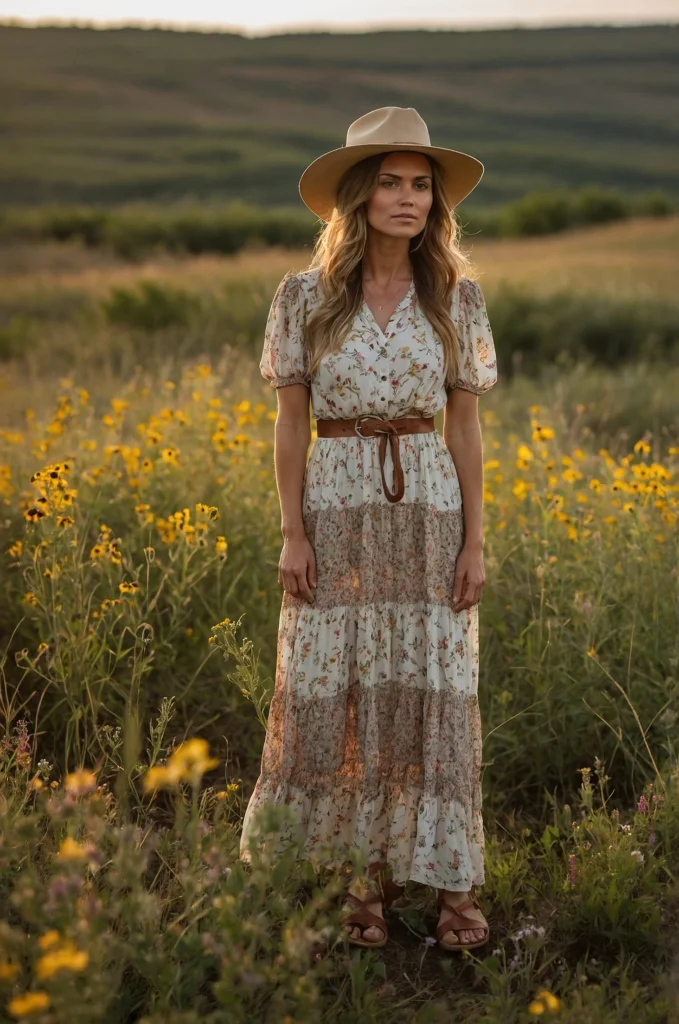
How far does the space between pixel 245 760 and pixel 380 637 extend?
1.27 m

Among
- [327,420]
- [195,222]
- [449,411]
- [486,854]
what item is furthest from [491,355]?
[195,222]

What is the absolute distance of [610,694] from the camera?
381 cm

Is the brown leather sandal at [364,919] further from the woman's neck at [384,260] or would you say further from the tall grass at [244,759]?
the woman's neck at [384,260]

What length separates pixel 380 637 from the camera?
2.87 meters

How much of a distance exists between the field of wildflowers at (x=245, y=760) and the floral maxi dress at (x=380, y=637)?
0.18 meters

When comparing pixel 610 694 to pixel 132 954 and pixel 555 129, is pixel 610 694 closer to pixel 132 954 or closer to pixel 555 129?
pixel 132 954

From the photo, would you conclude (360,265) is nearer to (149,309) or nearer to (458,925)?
(458,925)

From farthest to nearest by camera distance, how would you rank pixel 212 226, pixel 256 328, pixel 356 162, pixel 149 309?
pixel 212 226 < pixel 149 309 < pixel 256 328 < pixel 356 162

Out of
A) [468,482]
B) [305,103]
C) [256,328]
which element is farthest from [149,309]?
[305,103]

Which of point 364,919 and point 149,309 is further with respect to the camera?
point 149,309

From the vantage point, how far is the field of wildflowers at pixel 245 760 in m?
2.01

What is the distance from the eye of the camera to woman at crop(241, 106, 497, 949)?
2838mm

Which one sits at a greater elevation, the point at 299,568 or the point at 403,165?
the point at 403,165

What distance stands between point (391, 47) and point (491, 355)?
87.1 m
